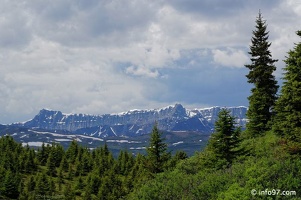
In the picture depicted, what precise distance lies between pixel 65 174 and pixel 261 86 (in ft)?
283

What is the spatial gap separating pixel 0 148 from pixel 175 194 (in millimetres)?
112085

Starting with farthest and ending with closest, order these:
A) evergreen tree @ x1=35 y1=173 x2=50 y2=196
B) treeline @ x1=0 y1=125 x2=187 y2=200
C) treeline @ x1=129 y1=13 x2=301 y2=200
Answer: evergreen tree @ x1=35 y1=173 x2=50 y2=196 < treeline @ x1=0 y1=125 x2=187 y2=200 < treeline @ x1=129 y1=13 x2=301 y2=200

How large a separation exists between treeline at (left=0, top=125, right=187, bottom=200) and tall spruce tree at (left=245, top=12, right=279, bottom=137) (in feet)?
75.2

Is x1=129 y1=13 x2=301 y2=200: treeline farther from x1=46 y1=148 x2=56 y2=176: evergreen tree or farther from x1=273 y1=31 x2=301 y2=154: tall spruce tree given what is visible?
x1=46 y1=148 x2=56 y2=176: evergreen tree

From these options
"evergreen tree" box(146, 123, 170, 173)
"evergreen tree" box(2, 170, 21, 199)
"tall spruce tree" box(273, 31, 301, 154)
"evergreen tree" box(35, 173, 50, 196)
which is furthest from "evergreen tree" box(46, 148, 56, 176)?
"tall spruce tree" box(273, 31, 301, 154)

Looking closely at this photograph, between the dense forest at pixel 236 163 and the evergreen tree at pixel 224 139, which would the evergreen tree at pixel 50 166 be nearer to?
the dense forest at pixel 236 163

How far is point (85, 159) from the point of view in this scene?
122m

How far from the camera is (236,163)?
97.8ft

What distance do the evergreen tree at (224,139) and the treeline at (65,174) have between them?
3149 cm

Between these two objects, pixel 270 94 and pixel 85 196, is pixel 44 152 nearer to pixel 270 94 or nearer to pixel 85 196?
pixel 85 196

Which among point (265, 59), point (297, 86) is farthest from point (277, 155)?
point (265, 59)

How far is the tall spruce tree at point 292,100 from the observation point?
26734 mm

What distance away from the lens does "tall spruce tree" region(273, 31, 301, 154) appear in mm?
26734

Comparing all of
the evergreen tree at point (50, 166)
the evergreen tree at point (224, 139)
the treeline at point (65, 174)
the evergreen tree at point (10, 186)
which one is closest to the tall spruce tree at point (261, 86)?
the evergreen tree at point (224, 139)
